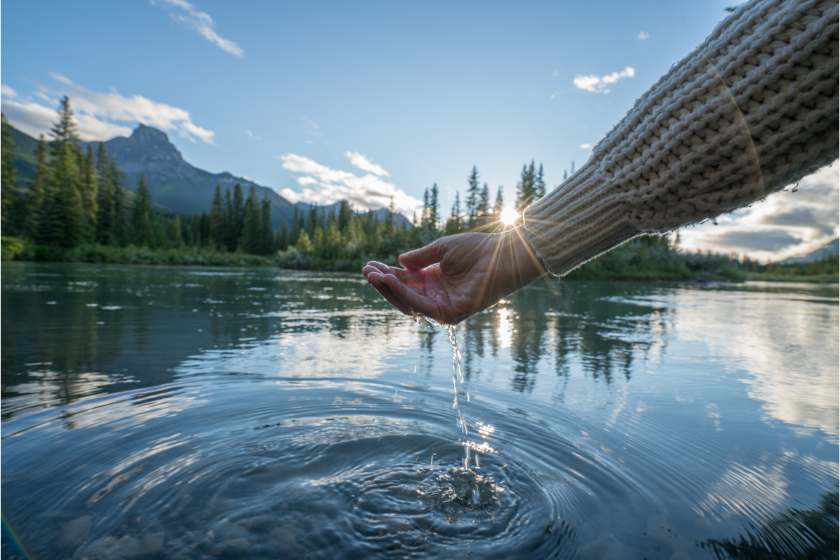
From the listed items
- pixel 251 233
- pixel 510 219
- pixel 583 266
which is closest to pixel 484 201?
pixel 583 266

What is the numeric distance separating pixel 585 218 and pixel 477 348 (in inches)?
171

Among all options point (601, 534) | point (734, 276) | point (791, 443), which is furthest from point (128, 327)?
point (734, 276)

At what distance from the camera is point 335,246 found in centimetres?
5384

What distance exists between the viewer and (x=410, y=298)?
6.53 feet

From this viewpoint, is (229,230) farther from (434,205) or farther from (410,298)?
(410,298)

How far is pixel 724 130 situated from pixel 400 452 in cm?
241

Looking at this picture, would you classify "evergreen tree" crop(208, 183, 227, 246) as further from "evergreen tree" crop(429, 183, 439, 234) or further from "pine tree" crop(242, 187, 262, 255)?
"evergreen tree" crop(429, 183, 439, 234)

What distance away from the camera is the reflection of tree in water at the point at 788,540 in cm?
178

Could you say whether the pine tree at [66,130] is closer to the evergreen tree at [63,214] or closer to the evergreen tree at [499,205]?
the evergreen tree at [63,214]

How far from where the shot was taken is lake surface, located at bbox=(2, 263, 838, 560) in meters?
1.87

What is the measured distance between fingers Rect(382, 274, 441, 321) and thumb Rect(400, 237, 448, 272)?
0.79 feet

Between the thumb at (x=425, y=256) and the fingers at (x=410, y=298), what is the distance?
241 mm

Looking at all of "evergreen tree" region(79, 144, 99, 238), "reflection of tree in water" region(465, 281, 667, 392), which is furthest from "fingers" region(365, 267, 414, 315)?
"evergreen tree" region(79, 144, 99, 238)

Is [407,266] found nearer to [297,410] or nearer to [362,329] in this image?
[297,410]
